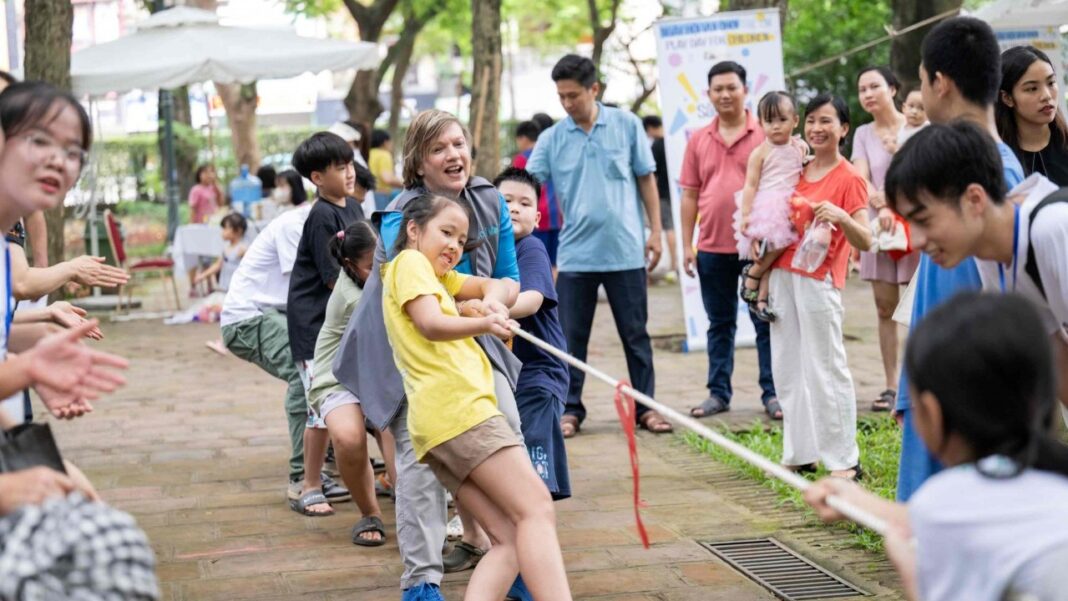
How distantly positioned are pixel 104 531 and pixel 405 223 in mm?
1943

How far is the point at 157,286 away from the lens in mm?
18734

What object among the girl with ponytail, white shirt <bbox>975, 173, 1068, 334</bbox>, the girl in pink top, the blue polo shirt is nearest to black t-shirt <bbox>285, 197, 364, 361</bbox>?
the blue polo shirt

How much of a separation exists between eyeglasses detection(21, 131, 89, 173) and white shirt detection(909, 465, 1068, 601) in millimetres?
1961

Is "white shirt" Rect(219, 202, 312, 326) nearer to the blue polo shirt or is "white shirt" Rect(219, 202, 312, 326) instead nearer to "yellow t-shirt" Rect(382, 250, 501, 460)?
the blue polo shirt

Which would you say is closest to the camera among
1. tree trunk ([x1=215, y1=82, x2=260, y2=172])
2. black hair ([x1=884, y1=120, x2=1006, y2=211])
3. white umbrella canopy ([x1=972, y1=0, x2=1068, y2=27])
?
black hair ([x1=884, y1=120, x2=1006, y2=211])

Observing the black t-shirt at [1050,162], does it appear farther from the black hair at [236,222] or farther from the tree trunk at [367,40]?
the tree trunk at [367,40]

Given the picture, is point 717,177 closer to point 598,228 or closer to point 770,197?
point 598,228

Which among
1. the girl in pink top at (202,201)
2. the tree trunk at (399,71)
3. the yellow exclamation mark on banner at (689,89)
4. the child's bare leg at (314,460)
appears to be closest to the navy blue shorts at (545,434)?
the child's bare leg at (314,460)

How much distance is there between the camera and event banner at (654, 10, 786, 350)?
33.1ft

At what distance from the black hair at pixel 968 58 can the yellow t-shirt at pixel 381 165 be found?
9.57 metres

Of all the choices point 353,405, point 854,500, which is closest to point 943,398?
point 854,500

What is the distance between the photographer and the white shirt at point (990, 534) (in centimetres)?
225

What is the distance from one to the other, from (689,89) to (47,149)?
24.8 ft

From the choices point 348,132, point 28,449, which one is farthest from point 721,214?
point 28,449
